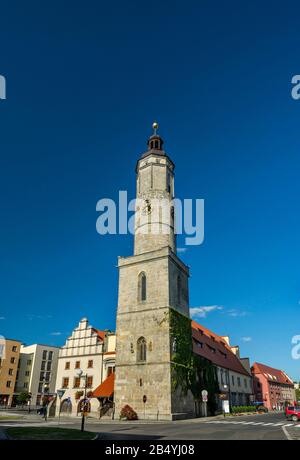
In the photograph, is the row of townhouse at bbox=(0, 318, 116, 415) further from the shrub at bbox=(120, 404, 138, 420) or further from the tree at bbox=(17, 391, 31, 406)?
the tree at bbox=(17, 391, 31, 406)

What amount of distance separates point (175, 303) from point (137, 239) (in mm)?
8660

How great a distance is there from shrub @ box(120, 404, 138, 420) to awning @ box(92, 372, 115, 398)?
171 inches

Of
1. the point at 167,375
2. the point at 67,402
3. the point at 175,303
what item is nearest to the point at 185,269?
the point at 175,303

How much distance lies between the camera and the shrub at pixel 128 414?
30.5 m

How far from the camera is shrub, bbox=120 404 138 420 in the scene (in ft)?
100

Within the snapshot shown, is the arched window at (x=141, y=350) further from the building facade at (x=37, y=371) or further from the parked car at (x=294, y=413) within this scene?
the building facade at (x=37, y=371)

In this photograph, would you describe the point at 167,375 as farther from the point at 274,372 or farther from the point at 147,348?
the point at 274,372

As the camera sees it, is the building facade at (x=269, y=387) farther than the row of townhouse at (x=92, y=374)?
Yes

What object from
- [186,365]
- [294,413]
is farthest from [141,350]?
[294,413]

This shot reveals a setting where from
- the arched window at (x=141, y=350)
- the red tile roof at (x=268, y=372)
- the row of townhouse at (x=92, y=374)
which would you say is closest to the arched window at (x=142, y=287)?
the arched window at (x=141, y=350)

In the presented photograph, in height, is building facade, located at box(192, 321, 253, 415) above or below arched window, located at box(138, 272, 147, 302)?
below

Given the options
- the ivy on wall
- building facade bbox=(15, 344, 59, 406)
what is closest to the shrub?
the ivy on wall

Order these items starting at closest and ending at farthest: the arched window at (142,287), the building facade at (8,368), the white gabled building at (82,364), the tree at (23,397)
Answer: the arched window at (142,287), the white gabled building at (82,364), the tree at (23,397), the building facade at (8,368)

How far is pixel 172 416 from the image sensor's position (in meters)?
29.5
